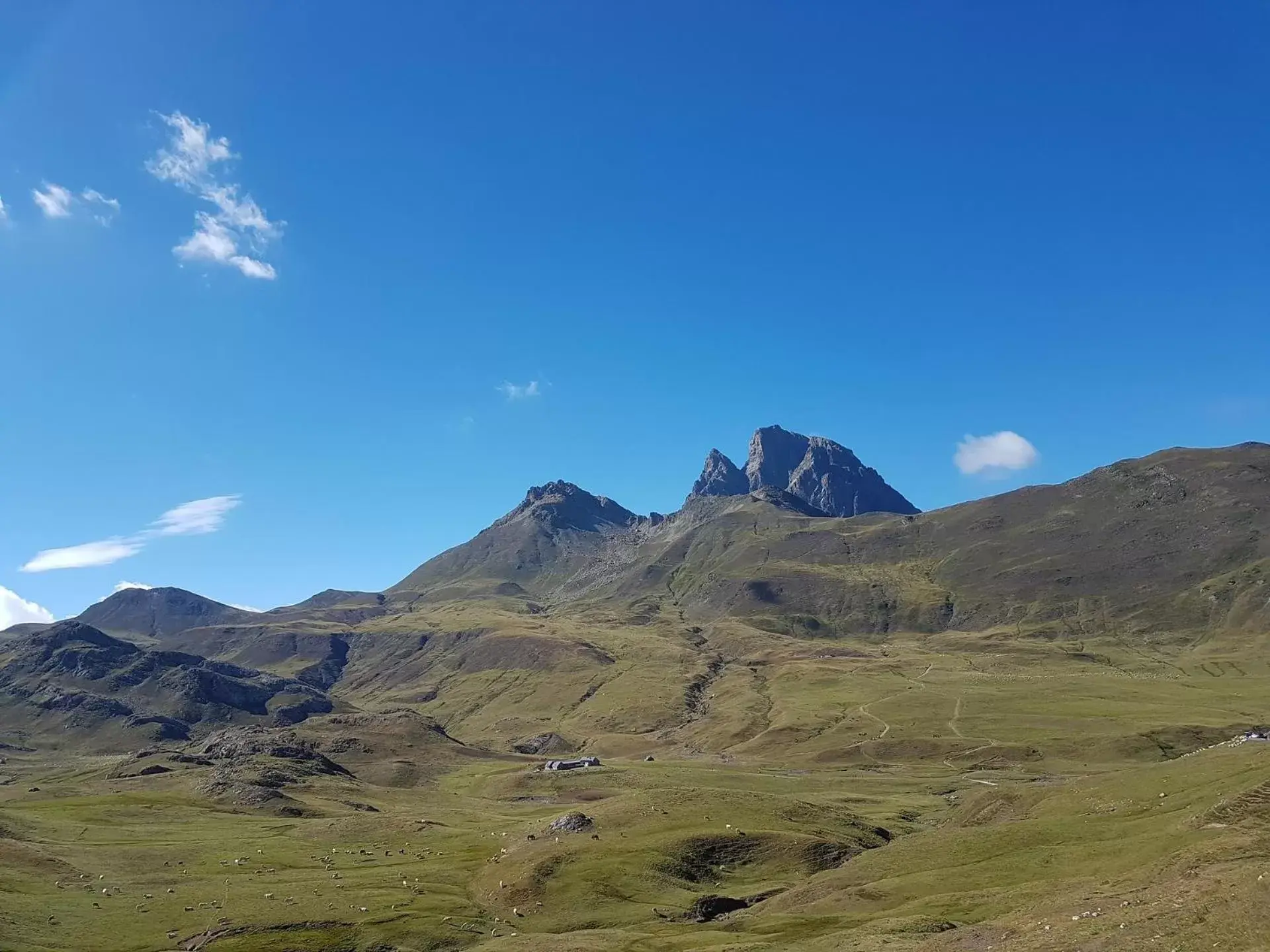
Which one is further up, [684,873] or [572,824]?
[572,824]

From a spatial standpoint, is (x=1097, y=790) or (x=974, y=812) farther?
(x=974, y=812)

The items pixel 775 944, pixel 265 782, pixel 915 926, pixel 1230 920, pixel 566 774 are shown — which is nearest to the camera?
pixel 1230 920

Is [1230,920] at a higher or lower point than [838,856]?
higher

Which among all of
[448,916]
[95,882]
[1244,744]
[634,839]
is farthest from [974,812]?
[95,882]

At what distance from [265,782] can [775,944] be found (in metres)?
139

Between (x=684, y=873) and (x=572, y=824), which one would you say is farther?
(x=572, y=824)

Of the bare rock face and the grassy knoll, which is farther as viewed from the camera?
the bare rock face

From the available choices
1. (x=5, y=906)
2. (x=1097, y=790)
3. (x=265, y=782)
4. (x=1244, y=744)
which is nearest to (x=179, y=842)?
(x=5, y=906)

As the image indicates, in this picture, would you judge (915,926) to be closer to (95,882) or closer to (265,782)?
(95,882)

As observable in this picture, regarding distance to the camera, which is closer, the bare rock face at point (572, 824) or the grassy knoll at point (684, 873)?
the grassy knoll at point (684, 873)

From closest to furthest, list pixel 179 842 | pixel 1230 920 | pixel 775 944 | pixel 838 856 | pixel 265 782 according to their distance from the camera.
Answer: pixel 1230 920 < pixel 775 944 < pixel 838 856 < pixel 179 842 < pixel 265 782

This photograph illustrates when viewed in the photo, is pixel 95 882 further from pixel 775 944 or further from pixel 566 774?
pixel 566 774

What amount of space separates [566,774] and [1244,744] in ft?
425

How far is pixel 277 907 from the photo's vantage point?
92938 millimetres
